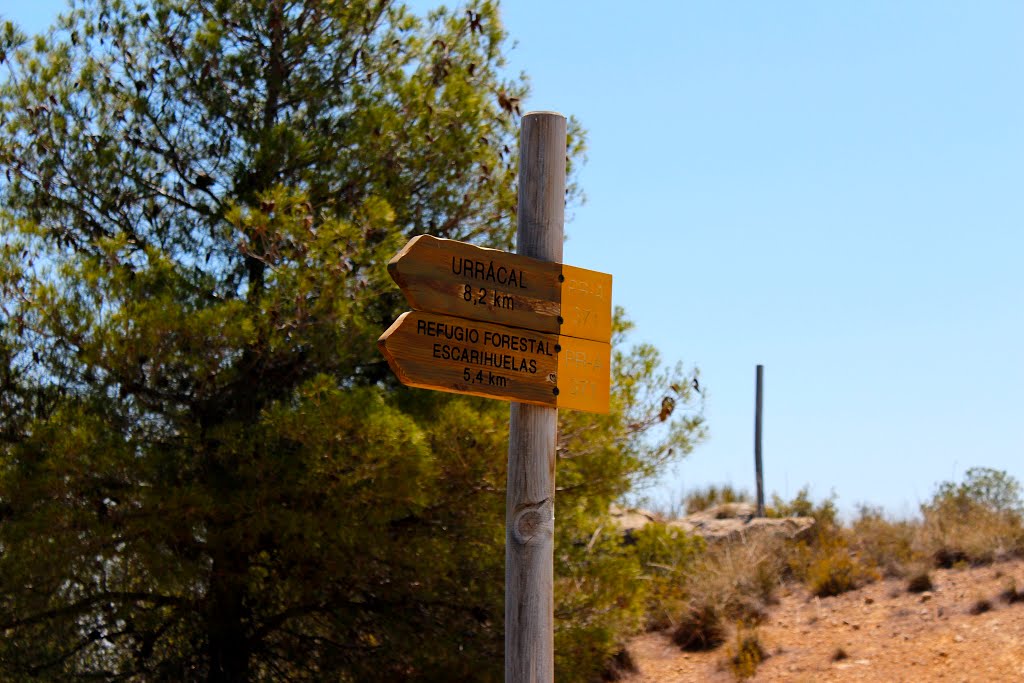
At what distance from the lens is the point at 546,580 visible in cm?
462

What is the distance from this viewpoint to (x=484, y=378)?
4.43 m

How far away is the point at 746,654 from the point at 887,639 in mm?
1479

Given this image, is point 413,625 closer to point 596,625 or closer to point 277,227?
point 596,625

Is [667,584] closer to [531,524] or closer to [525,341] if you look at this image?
[531,524]

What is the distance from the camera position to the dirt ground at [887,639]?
432 inches

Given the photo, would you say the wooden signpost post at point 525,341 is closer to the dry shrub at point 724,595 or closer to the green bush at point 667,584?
the green bush at point 667,584

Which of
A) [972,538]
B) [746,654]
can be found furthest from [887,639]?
[972,538]

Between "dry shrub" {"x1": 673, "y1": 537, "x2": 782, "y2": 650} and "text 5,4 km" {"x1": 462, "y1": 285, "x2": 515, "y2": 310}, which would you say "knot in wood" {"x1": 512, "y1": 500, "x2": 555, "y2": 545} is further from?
"dry shrub" {"x1": 673, "y1": 537, "x2": 782, "y2": 650}

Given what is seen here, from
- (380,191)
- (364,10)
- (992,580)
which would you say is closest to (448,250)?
(380,191)

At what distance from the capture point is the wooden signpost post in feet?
14.2

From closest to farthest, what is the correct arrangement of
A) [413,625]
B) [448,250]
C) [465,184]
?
[448,250]
[413,625]
[465,184]

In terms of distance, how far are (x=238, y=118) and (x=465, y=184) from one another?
2066 mm

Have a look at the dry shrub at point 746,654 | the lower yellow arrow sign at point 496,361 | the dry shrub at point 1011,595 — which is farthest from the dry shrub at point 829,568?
the lower yellow arrow sign at point 496,361

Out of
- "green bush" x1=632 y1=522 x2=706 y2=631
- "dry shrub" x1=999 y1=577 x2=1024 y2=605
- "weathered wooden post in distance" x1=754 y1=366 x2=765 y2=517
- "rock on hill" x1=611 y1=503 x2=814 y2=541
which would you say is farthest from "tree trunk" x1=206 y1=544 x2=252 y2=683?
"weathered wooden post in distance" x1=754 y1=366 x2=765 y2=517
